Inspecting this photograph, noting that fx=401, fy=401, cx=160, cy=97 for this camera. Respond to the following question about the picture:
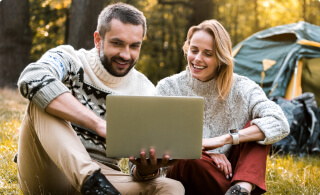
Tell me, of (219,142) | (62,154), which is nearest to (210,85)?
(219,142)

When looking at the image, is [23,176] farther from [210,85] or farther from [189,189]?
[210,85]

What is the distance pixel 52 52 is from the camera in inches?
92.2

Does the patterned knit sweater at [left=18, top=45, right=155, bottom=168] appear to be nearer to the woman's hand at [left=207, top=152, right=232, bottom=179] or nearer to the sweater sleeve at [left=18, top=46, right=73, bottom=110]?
the sweater sleeve at [left=18, top=46, right=73, bottom=110]

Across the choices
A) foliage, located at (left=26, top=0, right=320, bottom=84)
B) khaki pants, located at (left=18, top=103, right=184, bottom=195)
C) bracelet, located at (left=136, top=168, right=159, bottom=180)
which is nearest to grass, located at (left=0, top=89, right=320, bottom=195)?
khaki pants, located at (left=18, top=103, right=184, bottom=195)

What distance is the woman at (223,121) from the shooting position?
7.86ft

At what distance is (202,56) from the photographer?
2.71m

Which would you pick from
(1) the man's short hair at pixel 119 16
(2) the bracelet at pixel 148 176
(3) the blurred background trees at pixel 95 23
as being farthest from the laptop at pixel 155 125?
(3) the blurred background trees at pixel 95 23

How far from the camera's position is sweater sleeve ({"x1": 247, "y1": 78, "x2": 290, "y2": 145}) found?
2.41 m

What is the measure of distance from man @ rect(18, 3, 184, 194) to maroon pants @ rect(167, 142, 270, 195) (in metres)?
0.23

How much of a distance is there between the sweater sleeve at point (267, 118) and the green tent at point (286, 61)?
2.77 m

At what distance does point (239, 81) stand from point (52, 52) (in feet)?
4.13

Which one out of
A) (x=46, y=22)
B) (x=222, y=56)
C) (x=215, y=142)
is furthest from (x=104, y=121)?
(x=46, y=22)

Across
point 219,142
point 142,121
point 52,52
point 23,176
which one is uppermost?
point 52,52

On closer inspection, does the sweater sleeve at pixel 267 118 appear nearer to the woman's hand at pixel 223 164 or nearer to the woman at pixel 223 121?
the woman at pixel 223 121
